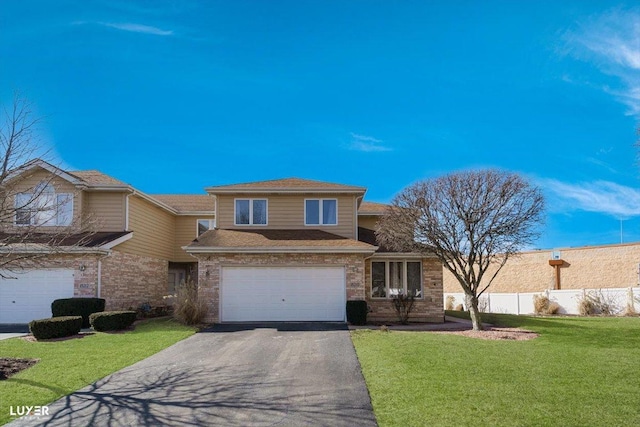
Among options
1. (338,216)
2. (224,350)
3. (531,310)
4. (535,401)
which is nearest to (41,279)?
(224,350)

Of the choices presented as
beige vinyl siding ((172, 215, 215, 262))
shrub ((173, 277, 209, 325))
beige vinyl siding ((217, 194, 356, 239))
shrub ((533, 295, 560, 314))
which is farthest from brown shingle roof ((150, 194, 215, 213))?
shrub ((533, 295, 560, 314))

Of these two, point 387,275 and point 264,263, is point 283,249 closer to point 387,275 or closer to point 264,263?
point 264,263

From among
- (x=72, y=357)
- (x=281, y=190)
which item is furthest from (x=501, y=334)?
(x=72, y=357)

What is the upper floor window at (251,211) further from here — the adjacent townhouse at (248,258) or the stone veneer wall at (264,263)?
the stone veneer wall at (264,263)

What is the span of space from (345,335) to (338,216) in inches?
286

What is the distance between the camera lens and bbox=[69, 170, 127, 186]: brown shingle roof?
69.2ft

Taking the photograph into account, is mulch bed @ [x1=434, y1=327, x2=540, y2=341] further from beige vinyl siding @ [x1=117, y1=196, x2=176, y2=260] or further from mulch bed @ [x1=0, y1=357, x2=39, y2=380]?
beige vinyl siding @ [x1=117, y1=196, x2=176, y2=260]

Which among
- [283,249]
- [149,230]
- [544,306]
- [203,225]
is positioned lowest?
[544,306]

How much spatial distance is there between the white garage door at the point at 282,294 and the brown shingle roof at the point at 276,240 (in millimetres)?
923

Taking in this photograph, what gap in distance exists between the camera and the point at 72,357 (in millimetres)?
11453

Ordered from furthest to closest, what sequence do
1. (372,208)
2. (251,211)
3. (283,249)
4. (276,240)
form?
(372,208)
(251,211)
(276,240)
(283,249)

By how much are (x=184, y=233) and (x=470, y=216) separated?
17.0 meters

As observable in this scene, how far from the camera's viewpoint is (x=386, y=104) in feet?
62.6

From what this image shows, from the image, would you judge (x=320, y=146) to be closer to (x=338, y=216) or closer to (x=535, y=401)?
(x=338, y=216)
